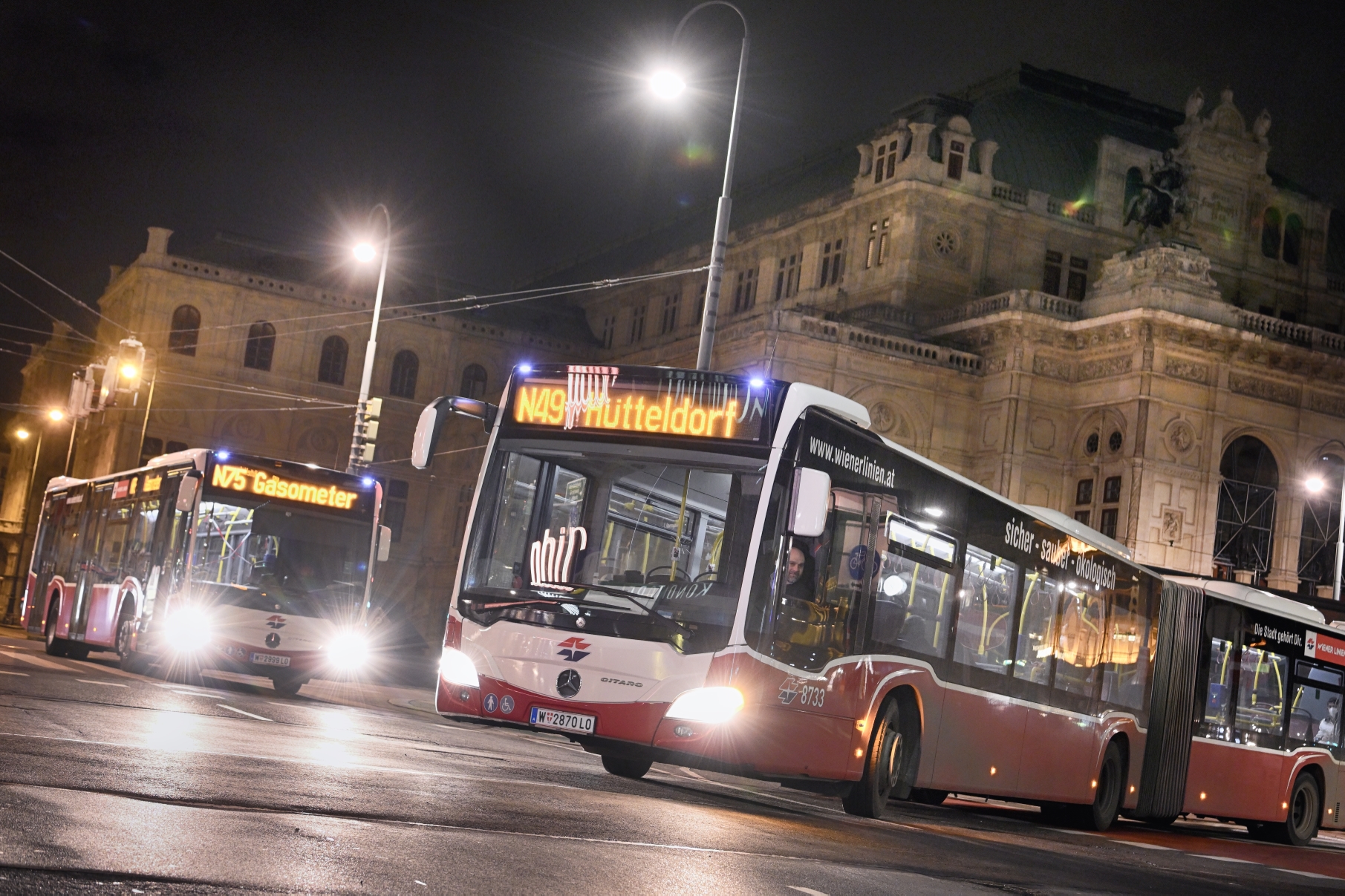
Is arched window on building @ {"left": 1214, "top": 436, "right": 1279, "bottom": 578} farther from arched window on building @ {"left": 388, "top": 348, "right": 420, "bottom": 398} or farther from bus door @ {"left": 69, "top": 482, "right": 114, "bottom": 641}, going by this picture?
arched window on building @ {"left": 388, "top": 348, "right": 420, "bottom": 398}

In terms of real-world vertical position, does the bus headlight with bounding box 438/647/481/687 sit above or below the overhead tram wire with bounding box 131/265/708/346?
below

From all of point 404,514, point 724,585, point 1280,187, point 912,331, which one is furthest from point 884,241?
point 724,585

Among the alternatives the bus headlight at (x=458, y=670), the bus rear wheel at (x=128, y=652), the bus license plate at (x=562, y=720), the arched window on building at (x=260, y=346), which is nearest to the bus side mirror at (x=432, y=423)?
the bus headlight at (x=458, y=670)

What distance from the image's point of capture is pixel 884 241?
51844mm

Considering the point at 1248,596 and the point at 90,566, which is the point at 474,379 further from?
the point at 1248,596

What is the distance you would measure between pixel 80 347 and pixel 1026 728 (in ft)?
236

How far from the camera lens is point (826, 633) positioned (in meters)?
12.1

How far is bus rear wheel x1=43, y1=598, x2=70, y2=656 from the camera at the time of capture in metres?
27.1

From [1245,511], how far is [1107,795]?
31.5m

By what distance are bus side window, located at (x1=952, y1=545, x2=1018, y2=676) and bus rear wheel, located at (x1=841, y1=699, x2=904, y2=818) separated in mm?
1175

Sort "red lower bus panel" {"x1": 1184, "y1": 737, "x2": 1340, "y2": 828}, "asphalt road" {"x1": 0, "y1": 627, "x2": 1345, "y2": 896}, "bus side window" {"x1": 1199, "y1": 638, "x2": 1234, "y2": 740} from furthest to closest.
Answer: "bus side window" {"x1": 1199, "y1": 638, "x2": 1234, "y2": 740} → "red lower bus panel" {"x1": 1184, "y1": 737, "x2": 1340, "y2": 828} → "asphalt road" {"x1": 0, "y1": 627, "x2": 1345, "y2": 896}

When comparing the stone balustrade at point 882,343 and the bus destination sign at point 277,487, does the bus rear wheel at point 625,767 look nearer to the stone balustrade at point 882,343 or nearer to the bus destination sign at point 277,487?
the bus destination sign at point 277,487

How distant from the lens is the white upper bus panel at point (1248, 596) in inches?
763

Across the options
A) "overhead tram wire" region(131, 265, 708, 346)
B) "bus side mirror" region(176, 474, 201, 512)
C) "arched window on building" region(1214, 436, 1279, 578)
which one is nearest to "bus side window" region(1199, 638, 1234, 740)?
"bus side mirror" region(176, 474, 201, 512)
